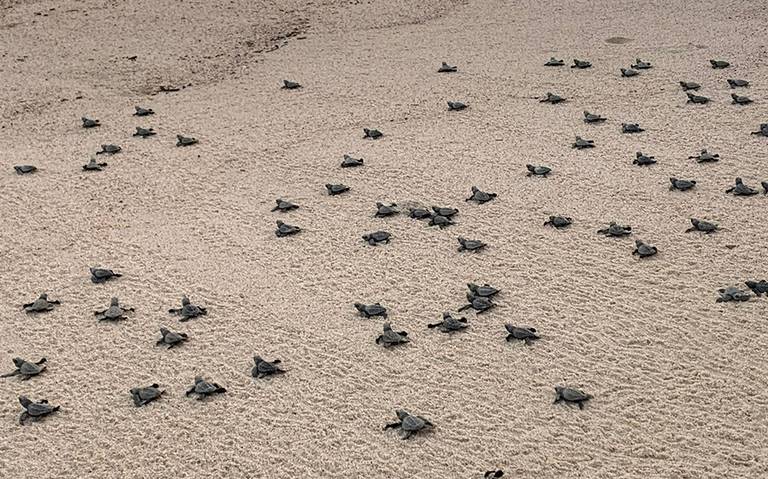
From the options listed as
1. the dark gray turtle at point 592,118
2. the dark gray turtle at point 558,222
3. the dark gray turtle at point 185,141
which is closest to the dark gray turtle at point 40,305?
the dark gray turtle at point 185,141

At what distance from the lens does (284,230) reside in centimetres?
1016

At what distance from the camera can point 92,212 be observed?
36.6 ft

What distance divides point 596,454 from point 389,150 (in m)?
6.26

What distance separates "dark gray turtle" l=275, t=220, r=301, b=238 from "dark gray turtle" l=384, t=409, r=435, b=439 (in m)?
3.51

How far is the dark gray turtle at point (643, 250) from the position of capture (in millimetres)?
9234

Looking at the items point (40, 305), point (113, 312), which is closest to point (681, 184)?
A: point (113, 312)

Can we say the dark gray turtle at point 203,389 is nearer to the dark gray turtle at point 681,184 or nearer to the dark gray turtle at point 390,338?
the dark gray turtle at point 390,338

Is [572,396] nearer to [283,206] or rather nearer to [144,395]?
[144,395]

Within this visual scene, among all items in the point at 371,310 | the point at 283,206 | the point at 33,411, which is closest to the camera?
the point at 33,411

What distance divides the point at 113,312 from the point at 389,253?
9.06 feet

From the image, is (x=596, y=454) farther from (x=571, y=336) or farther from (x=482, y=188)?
(x=482, y=188)

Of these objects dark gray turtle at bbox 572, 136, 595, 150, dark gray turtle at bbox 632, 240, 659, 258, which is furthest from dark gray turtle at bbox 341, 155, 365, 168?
dark gray turtle at bbox 632, 240, 659, 258

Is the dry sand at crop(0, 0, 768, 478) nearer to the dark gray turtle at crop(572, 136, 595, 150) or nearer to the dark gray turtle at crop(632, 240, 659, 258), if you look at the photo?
the dark gray turtle at crop(632, 240, 659, 258)

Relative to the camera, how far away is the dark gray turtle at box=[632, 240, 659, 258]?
923cm
